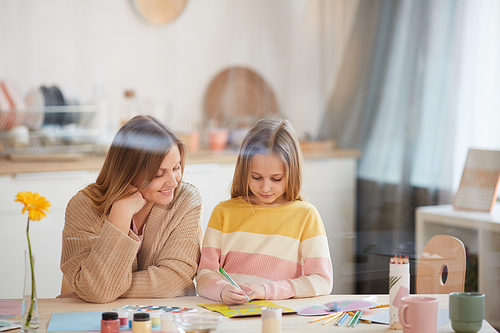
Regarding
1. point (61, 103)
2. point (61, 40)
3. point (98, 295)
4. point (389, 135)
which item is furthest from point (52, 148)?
point (389, 135)

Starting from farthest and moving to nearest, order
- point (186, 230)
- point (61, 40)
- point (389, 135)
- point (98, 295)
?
point (389, 135), point (61, 40), point (186, 230), point (98, 295)

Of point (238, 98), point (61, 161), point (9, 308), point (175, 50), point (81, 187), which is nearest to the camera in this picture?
point (9, 308)

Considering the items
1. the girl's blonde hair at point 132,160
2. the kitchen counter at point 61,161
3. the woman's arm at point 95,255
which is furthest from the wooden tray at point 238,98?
the woman's arm at point 95,255

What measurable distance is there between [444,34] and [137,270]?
134cm

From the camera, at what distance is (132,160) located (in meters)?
1.25

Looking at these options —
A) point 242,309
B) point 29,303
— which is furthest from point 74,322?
point 242,309

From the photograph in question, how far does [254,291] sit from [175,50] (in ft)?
3.95

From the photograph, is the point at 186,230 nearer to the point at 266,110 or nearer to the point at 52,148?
the point at 52,148

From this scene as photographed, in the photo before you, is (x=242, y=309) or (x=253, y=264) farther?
(x=253, y=264)

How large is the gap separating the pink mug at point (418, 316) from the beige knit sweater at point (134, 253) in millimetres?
487

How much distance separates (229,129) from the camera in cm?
218

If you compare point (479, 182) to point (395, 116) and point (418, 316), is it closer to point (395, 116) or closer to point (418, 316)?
point (395, 116)

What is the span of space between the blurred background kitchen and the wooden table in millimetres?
481

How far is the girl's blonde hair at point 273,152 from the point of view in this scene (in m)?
1.27
